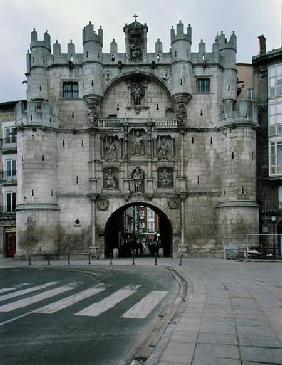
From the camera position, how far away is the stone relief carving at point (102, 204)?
44969mm

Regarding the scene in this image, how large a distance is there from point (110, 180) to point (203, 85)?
1104 centimetres

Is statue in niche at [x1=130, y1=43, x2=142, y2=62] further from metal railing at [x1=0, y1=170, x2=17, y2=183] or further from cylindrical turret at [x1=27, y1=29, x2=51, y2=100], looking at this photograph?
metal railing at [x1=0, y1=170, x2=17, y2=183]

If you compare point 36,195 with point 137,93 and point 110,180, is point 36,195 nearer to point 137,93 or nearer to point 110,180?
point 110,180

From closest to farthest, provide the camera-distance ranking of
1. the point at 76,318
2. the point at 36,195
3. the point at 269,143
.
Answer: the point at 76,318, the point at 36,195, the point at 269,143

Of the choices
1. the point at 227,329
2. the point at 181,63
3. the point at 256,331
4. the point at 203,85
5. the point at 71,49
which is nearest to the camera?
the point at 256,331

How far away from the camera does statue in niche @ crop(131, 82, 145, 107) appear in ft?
152

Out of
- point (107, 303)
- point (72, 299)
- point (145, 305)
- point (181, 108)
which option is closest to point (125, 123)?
point (181, 108)

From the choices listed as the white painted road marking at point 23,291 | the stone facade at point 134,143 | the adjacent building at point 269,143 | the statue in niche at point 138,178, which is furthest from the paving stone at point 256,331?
the statue in niche at point 138,178

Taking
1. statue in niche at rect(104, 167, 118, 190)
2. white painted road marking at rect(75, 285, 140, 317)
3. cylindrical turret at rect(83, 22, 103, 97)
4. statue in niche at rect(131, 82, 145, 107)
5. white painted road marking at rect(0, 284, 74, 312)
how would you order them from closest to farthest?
white painted road marking at rect(75, 285, 140, 317) → white painted road marking at rect(0, 284, 74, 312) → cylindrical turret at rect(83, 22, 103, 97) → statue in niche at rect(104, 167, 118, 190) → statue in niche at rect(131, 82, 145, 107)

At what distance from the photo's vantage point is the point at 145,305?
1602cm

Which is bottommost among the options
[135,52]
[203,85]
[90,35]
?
[203,85]

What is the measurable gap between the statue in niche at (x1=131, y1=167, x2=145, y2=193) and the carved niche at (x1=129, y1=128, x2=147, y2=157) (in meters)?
1.34

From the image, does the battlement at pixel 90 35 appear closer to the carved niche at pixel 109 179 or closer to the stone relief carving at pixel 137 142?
the stone relief carving at pixel 137 142

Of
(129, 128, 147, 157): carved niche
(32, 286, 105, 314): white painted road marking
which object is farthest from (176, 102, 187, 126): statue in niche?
(32, 286, 105, 314): white painted road marking
